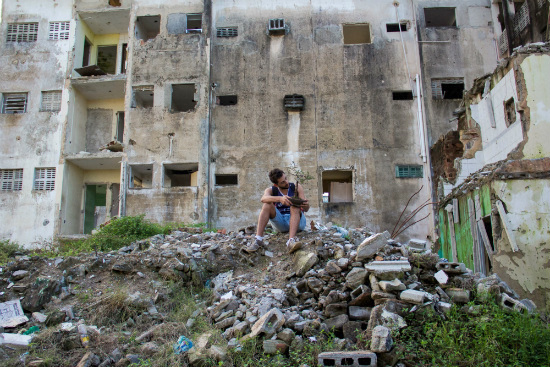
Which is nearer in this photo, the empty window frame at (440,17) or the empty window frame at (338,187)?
the empty window frame at (338,187)

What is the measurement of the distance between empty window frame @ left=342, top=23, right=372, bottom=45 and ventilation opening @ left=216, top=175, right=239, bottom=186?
7431mm

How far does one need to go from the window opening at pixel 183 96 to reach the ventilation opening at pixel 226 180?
307 cm

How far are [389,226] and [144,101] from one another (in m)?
11.2

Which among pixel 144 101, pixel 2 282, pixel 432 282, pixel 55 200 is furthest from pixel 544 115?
pixel 55 200

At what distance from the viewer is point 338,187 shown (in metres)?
18.6

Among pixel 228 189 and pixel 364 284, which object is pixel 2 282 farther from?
pixel 228 189

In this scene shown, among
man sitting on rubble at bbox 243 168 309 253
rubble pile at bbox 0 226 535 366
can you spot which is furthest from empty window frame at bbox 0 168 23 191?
man sitting on rubble at bbox 243 168 309 253

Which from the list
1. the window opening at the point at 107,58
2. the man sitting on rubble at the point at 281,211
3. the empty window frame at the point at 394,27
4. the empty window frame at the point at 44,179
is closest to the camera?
the man sitting on rubble at the point at 281,211

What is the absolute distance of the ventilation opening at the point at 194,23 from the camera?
2028 cm

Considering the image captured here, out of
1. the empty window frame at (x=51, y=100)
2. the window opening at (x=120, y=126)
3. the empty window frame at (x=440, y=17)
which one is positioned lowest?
the window opening at (x=120, y=126)

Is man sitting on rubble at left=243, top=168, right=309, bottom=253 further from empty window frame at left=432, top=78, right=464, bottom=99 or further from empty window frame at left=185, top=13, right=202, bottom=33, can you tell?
empty window frame at left=185, top=13, right=202, bottom=33

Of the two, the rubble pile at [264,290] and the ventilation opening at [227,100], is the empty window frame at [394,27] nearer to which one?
the ventilation opening at [227,100]

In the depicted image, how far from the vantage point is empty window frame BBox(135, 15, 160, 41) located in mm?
20484

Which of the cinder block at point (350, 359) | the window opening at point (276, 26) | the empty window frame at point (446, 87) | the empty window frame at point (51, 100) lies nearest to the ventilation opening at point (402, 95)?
the empty window frame at point (446, 87)
